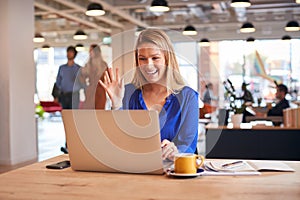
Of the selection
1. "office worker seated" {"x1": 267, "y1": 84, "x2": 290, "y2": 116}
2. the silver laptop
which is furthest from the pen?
"office worker seated" {"x1": 267, "y1": 84, "x2": 290, "y2": 116}

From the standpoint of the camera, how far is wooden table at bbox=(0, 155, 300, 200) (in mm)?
1613

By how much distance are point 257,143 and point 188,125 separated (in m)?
3.17

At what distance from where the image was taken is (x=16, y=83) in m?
7.15

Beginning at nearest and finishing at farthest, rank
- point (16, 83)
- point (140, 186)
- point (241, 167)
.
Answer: point (140, 186), point (241, 167), point (16, 83)

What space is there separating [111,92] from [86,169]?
17.1 inches

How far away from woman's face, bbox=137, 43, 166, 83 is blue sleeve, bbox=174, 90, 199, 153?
0.63ft

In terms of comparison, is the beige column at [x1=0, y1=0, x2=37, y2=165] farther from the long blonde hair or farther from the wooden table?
the wooden table

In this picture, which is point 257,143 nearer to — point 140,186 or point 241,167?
point 241,167

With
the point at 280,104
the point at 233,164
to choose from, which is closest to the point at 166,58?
the point at 233,164

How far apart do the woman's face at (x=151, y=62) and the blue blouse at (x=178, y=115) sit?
0.13 m

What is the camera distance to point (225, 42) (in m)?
15.7

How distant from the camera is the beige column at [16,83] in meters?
A: 6.98

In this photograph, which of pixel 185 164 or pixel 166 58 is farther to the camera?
pixel 166 58

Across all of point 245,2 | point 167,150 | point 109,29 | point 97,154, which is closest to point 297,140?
point 245,2
